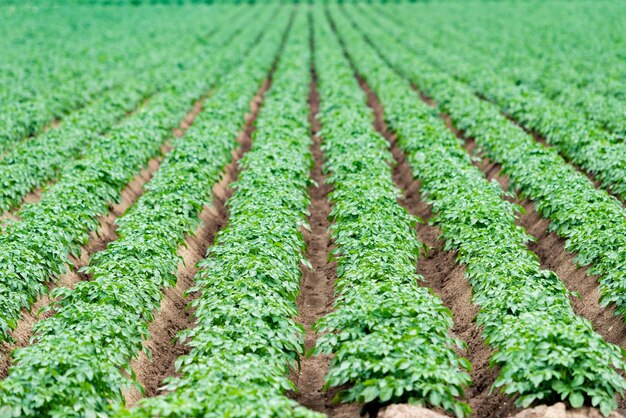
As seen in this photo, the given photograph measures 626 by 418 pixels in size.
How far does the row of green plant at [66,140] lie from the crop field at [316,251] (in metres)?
0.09

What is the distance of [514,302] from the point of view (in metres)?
9.56

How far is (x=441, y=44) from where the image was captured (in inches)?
1683

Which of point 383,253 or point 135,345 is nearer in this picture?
point 135,345

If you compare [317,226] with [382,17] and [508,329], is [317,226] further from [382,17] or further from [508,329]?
[382,17]

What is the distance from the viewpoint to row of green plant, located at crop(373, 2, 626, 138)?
2423 cm

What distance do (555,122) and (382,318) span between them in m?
13.1

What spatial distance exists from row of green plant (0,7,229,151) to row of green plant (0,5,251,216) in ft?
4.33

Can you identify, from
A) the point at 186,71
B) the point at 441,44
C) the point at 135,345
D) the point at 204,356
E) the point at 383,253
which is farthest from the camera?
the point at 441,44

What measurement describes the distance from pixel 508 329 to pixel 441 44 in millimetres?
36467

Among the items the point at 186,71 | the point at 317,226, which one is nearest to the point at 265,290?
the point at 317,226

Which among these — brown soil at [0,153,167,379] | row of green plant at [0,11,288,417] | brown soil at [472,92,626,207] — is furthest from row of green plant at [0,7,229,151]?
brown soil at [472,92,626,207]

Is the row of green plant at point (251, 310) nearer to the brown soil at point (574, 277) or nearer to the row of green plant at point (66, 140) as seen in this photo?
the brown soil at point (574, 277)

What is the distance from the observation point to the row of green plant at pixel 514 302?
8.03 meters

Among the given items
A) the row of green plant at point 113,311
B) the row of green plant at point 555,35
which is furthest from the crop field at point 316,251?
the row of green plant at point 555,35
